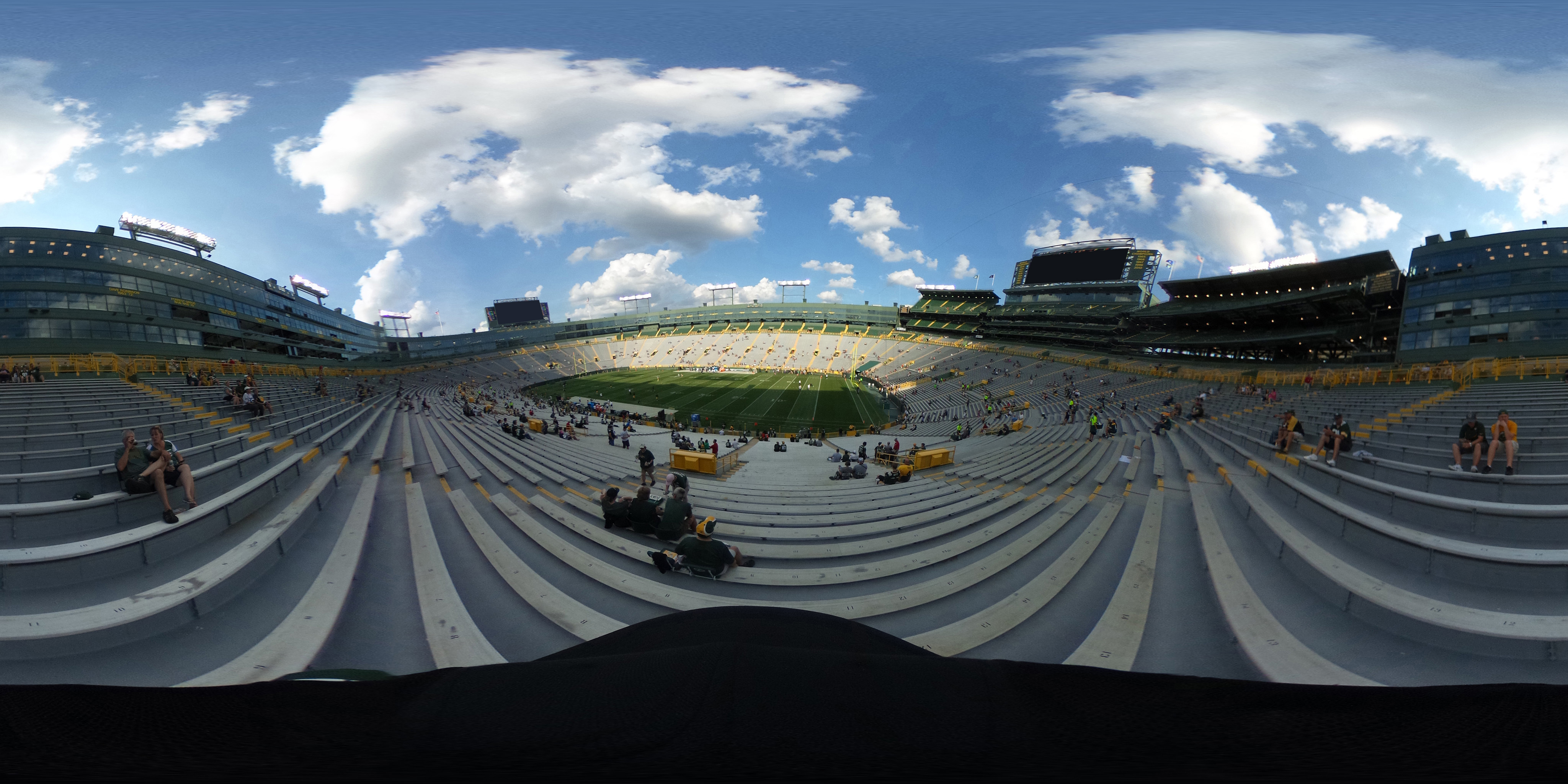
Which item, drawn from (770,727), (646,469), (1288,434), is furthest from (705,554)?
(1288,434)

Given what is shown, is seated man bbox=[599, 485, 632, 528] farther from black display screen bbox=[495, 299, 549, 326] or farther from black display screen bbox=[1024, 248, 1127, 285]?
black display screen bbox=[495, 299, 549, 326]

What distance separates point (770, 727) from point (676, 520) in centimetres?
533

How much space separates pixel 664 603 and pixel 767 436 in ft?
71.9

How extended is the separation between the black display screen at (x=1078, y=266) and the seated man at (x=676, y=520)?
75.0 metres

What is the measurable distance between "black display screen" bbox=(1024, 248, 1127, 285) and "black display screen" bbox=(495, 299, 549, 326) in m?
96.4

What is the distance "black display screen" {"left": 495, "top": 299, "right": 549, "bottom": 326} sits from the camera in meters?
99.5

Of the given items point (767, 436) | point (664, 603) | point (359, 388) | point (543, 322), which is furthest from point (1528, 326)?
point (543, 322)

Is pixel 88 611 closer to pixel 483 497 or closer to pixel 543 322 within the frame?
pixel 483 497

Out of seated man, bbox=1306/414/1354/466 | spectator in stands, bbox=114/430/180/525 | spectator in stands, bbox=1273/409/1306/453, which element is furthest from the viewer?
spectator in stands, bbox=1273/409/1306/453

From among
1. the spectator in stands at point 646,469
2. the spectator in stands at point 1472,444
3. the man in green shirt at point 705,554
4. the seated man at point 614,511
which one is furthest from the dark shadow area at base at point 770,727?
the spectator in stands at point 646,469

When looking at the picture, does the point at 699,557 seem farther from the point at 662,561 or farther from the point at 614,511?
the point at 614,511

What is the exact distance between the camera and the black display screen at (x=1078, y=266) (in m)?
63.9

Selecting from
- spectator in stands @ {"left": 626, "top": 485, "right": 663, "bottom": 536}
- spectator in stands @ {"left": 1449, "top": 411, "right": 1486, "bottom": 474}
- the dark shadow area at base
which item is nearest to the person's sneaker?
spectator in stands @ {"left": 626, "top": 485, "right": 663, "bottom": 536}

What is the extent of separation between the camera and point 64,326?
29391mm
